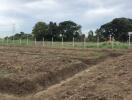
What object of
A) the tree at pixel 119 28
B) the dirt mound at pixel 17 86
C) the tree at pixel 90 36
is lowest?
the dirt mound at pixel 17 86

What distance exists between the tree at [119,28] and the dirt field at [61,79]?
21801 millimetres

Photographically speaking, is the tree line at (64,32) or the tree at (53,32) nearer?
the tree line at (64,32)

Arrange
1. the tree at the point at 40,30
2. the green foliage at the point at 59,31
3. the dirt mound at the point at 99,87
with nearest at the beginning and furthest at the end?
the dirt mound at the point at 99,87 → the green foliage at the point at 59,31 → the tree at the point at 40,30

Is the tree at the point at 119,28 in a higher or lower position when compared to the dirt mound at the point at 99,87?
higher

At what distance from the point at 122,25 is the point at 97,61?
73.9 feet

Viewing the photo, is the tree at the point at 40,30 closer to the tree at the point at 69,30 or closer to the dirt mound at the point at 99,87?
the tree at the point at 69,30

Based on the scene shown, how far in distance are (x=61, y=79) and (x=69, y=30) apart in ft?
119

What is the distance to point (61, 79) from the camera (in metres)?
22.4

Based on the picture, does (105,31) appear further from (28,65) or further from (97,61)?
(28,65)

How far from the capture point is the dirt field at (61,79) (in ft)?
56.0

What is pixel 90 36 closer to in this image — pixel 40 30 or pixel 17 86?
pixel 40 30

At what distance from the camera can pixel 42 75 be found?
2208 cm

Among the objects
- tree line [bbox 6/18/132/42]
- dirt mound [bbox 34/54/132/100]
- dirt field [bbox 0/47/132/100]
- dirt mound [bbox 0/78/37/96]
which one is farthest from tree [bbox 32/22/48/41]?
dirt mound [bbox 0/78/37/96]

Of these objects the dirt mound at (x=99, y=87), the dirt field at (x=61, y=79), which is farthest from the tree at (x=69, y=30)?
the dirt mound at (x=99, y=87)
